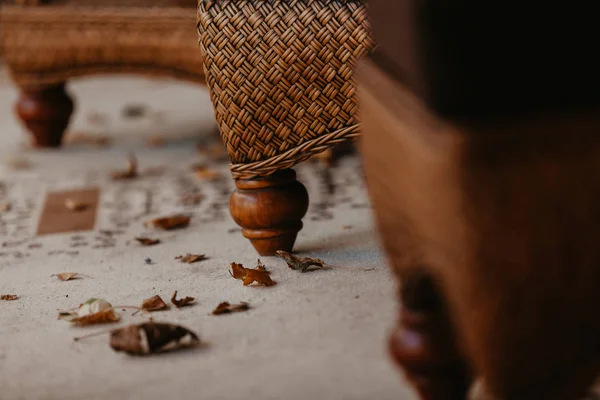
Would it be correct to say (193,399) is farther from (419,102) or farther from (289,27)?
(289,27)

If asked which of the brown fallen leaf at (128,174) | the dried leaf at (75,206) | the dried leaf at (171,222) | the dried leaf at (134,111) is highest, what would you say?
the dried leaf at (171,222)

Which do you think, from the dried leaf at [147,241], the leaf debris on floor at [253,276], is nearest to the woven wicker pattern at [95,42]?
the dried leaf at [147,241]

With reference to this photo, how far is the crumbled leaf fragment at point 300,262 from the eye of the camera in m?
1.53

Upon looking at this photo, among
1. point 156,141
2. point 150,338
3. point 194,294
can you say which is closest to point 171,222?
point 194,294

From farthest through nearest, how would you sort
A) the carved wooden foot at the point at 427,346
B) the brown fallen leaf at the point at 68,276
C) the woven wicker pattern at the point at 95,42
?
the woven wicker pattern at the point at 95,42 < the brown fallen leaf at the point at 68,276 < the carved wooden foot at the point at 427,346

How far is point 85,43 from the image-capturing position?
2441mm

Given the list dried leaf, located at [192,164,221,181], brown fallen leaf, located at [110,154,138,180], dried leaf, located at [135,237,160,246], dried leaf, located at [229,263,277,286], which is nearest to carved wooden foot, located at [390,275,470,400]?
dried leaf, located at [229,263,277,286]

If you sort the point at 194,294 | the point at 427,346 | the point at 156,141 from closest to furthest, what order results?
the point at 427,346 → the point at 194,294 → the point at 156,141

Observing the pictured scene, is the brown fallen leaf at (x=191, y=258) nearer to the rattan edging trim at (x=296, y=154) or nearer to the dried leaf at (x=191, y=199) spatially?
the rattan edging trim at (x=296, y=154)

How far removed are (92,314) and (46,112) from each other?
146 cm

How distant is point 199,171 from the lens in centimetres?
237

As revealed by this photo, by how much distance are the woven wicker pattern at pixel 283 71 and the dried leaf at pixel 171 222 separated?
43 centimetres

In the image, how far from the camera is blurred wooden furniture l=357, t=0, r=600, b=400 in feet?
2.57

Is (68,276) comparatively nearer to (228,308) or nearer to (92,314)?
(92,314)
